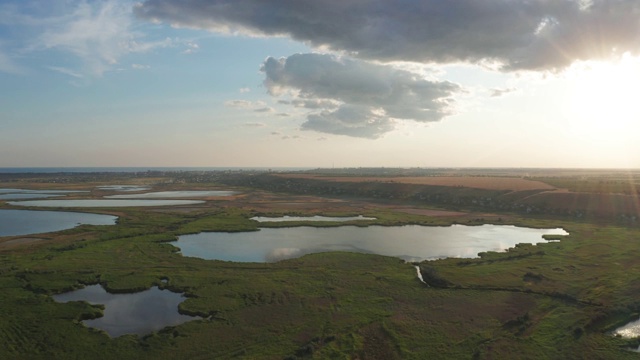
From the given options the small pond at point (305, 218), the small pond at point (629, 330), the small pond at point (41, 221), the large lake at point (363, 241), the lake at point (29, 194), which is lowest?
the small pond at point (629, 330)

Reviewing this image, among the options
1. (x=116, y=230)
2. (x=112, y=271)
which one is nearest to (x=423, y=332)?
(x=112, y=271)

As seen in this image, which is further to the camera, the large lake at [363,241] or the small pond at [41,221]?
the small pond at [41,221]

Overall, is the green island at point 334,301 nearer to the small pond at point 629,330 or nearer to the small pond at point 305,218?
the small pond at point 629,330

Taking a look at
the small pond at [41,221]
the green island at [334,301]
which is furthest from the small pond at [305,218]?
the small pond at [41,221]

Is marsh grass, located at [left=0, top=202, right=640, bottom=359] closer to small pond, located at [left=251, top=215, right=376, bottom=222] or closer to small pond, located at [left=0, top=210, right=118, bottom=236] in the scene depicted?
small pond, located at [left=0, top=210, right=118, bottom=236]

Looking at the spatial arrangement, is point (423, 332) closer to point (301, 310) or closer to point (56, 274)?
point (301, 310)

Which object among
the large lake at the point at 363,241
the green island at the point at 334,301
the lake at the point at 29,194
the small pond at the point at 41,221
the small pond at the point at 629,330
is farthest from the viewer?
the lake at the point at 29,194
